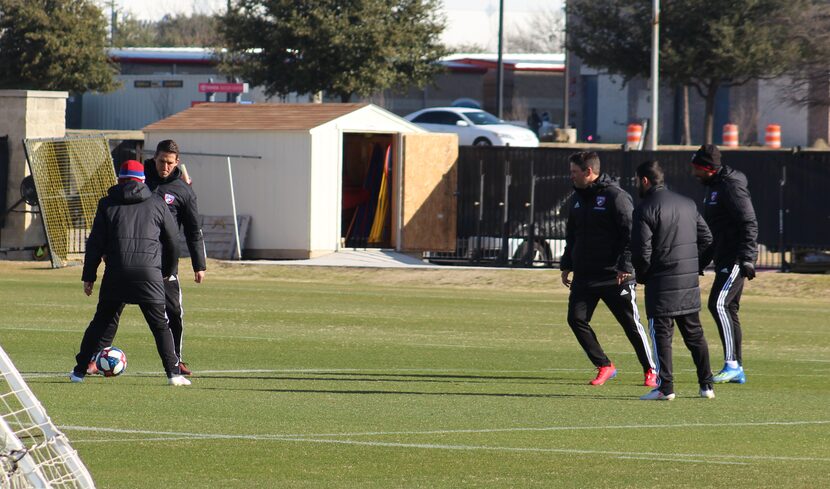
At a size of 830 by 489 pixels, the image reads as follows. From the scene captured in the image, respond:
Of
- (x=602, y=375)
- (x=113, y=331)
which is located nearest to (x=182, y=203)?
(x=113, y=331)

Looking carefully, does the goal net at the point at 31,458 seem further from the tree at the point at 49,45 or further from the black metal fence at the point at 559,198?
the tree at the point at 49,45

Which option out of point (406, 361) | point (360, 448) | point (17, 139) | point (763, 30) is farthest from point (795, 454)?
point (763, 30)

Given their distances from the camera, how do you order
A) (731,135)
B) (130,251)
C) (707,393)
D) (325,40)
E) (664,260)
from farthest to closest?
(731,135) < (325,40) < (707,393) < (130,251) < (664,260)

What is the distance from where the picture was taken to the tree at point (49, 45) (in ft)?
182

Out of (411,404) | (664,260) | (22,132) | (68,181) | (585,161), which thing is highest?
(22,132)

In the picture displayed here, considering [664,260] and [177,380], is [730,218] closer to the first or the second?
[664,260]

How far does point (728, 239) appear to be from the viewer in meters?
12.6

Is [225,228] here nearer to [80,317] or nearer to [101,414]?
[80,317]

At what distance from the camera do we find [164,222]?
11602 millimetres

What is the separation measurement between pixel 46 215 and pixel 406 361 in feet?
46.9

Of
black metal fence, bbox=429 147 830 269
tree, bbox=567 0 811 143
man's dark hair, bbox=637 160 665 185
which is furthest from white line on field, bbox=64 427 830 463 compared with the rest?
tree, bbox=567 0 811 143

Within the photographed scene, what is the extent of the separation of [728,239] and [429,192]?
18.2 meters

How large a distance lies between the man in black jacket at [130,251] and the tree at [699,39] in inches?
1620

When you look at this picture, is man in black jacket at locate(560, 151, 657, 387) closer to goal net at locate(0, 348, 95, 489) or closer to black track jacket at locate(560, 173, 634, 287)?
black track jacket at locate(560, 173, 634, 287)
